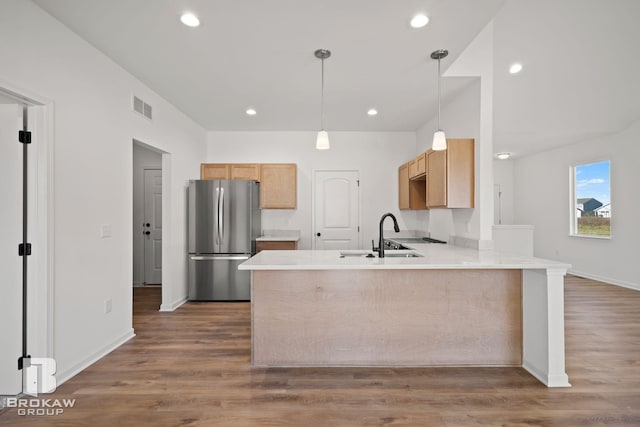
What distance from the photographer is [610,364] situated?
8.54ft

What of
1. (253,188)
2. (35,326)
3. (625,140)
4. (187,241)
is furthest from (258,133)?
(625,140)

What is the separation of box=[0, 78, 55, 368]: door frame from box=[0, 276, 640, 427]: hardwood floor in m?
0.44

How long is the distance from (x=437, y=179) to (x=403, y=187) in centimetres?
162

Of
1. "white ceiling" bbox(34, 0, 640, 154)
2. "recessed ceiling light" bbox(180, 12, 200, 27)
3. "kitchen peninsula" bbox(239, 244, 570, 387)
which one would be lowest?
"kitchen peninsula" bbox(239, 244, 570, 387)

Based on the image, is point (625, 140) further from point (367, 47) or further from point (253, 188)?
point (253, 188)

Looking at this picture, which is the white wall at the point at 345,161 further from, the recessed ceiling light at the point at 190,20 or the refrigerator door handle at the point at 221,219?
the recessed ceiling light at the point at 190,20

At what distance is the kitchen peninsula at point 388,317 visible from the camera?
8.44 ft

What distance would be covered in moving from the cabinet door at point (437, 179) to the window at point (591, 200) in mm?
3950

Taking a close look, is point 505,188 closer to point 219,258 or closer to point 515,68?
point 515,68

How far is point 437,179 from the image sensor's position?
143 inches

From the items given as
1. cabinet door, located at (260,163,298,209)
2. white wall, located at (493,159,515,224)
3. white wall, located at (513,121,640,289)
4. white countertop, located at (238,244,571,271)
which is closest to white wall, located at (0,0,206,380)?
white countertop, located at (238,244,571,271)

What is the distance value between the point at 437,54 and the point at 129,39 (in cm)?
263

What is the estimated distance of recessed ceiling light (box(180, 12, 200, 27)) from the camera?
232 centimetres

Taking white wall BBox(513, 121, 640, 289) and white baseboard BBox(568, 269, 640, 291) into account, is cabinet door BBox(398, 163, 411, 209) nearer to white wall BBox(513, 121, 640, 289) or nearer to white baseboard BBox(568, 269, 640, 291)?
white wall BBox(513, 121, 640, 289)
